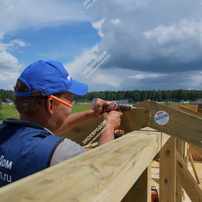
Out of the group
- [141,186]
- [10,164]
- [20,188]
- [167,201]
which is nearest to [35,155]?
[10,164]

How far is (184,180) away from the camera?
14.0 ft

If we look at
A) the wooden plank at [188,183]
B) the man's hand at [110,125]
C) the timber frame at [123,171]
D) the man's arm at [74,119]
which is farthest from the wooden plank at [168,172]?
the man's hand at [110,125]

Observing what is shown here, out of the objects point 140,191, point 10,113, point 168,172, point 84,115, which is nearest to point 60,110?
point 140,191

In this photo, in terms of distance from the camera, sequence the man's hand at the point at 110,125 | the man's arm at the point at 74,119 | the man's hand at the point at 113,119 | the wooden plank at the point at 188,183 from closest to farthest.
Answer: the man's hand at the point at 110,125, the man's hand at the point at 113,119, the man's arm at the point at 74,119, the wooden plank at the point at 188,183

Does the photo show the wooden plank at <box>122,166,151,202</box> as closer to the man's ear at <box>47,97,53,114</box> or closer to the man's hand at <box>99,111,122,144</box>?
the man's hand at <box>99,111,122,144</box>

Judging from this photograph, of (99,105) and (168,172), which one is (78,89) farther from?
(168,172)

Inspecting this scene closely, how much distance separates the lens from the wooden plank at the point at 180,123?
3.26 metres

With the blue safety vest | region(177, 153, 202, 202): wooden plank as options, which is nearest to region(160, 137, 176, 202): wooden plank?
region(177, 153, 202, 202): wooden plank

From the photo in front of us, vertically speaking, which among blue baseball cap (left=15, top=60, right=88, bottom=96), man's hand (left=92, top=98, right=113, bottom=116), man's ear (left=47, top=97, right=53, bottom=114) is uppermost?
blue baseball cap (left=15, top=60, right=88, bottom=96)

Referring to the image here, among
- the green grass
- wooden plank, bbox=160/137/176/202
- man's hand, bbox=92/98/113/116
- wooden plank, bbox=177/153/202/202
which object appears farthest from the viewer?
wooden plank, bbox=177/153/202/202

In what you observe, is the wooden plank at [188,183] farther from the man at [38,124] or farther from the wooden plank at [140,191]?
the man at [38,124]

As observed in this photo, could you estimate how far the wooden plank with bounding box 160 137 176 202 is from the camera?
12.8 ft

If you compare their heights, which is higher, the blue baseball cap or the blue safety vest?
the blue baseball cap

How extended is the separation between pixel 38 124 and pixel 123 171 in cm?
52
